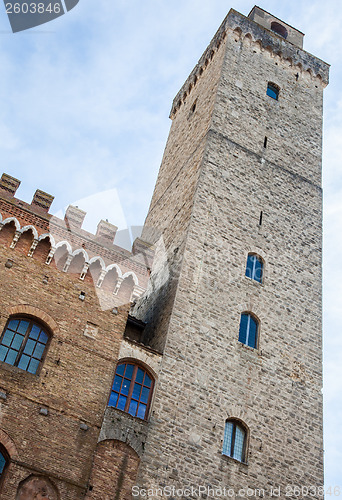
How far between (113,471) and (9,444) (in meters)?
2.73

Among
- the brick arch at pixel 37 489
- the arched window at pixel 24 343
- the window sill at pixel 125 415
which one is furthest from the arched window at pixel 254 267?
the brick arch at pixel 37 489

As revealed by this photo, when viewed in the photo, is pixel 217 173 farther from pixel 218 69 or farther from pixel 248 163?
pixel 218 69

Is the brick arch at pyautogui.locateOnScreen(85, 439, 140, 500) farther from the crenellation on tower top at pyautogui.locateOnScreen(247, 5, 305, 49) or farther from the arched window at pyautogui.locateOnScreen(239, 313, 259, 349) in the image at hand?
the crenellation on tower top at pyautogui.locateOnScreen(247, 5, 305, 49)

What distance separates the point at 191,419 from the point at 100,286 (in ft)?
15.1

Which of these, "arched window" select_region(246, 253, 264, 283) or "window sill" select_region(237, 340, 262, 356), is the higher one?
"arched window" select_region(246, 253, 264, 283)

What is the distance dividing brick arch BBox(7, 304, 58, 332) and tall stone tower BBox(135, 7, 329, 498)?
331 centimetres

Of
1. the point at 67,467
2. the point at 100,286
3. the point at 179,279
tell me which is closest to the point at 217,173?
the point at 179,279

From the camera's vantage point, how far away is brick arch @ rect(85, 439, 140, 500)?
14102 mm

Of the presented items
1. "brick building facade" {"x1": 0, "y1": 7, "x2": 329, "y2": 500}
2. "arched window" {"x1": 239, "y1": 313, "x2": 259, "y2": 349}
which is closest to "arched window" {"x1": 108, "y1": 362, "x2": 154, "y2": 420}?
"brick building facade" {"x1": 0, "y1": 7, "x2": 329, "y2": 500}

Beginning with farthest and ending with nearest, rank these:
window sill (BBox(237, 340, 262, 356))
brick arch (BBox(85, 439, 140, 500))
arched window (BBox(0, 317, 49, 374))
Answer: window sill (BBox(237, 340, 262, 356)) < arched window (BBox(0, 317, 49, 374)) < brick arch (BBox(85, 439, 140, 500))

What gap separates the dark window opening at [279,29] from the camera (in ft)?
99.8

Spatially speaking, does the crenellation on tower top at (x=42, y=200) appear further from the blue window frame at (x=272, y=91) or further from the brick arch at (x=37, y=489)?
the blue window frame at (x=272, y=91)

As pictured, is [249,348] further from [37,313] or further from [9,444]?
[9,444]

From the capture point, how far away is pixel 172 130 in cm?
3009
